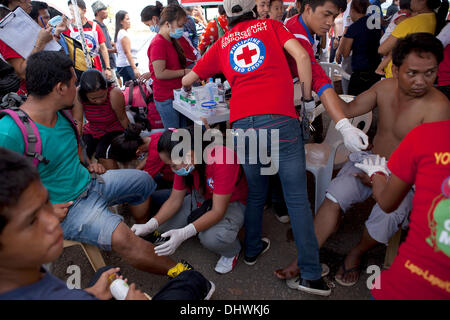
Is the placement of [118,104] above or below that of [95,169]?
above

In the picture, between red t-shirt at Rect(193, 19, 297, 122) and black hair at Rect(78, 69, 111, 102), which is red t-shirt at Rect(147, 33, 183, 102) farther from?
red t-shirt at Rect(193, 19, 297, 122)

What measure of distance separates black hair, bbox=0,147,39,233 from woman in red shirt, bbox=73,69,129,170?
2.21m

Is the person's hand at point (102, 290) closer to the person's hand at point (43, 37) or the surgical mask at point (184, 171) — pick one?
the surgical mask at point (184, 171)

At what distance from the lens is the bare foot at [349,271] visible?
6.95 feet

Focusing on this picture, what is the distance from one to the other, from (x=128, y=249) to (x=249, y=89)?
1311 millimetres

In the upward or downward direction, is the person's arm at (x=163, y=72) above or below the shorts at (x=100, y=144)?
above

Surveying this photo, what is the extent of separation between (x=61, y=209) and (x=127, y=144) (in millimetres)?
1031

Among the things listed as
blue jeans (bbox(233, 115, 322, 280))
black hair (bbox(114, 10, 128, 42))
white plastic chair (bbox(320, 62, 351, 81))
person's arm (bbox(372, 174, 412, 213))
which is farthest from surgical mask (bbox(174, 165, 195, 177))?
black hair (bbox(114, 10, 128, 42))

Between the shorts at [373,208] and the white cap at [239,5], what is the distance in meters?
1.34

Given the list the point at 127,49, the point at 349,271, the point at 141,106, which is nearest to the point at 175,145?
the point at 349,271

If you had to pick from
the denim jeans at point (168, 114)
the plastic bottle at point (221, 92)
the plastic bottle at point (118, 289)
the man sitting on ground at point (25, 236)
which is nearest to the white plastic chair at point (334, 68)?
the plastic bottle at point (221, 92)

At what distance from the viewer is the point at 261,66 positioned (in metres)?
1.87

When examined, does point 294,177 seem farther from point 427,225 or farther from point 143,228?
point 143,228

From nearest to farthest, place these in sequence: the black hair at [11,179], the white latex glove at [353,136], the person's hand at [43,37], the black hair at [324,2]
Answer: the black hair at [11,179]
the white latex glove at [353,136]
the black hair at [324,2]
the person's hand at [43,37]
